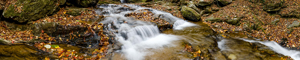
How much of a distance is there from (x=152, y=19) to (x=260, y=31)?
7.04 meters

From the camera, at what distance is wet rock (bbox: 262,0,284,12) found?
33.3ft

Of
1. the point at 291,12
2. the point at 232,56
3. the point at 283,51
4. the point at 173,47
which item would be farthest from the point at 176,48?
the point at 291,12

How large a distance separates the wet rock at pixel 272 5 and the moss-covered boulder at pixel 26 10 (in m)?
14.4

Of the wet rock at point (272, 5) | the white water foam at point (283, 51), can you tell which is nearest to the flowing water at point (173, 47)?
the white water foam at point (283, 51)

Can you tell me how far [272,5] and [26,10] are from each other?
49.6 ft

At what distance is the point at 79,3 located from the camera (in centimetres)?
930

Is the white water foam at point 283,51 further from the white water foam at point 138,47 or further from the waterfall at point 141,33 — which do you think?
the waterfall at point 141,33

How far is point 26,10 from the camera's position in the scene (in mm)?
5605

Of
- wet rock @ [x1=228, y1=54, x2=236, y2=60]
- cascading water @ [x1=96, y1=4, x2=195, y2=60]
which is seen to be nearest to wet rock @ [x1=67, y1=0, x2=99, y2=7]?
cascading water @ [x1=96, y1=4, x2=195, y2=60]

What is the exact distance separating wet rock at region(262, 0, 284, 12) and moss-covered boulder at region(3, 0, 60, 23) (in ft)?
47.4

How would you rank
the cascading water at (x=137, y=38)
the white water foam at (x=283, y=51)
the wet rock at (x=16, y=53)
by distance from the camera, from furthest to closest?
the white water foam at (x=283, y=51), the cascading water at (x=137, y=38), the wet rock at (x=16, y=53)

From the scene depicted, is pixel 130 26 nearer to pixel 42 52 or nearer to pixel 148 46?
pixel 148 46

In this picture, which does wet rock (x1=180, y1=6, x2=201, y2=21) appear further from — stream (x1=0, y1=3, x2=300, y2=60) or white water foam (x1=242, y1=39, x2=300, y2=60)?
white water foam (x1=242, y1=39, x2=300, y2=60)

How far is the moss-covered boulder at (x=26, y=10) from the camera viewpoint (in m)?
5.31
